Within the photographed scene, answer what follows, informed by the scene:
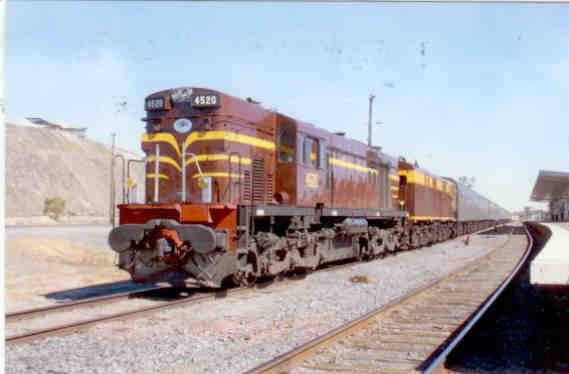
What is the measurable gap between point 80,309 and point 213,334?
2.96 metres

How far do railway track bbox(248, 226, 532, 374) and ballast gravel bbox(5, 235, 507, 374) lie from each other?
420mm

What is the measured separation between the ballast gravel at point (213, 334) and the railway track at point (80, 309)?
15 cm

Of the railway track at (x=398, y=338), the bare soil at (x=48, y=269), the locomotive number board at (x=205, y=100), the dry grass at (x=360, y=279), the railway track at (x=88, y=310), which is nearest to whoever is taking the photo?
the railway track at (x=398, y=338)

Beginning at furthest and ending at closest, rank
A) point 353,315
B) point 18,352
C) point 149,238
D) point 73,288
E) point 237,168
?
point 73,288 → point 237,168 → point 149,238 → point 353,315 → point 18,352

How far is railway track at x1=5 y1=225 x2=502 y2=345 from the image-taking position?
7.59 metres

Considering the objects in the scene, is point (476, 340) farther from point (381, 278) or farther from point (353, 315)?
point (381, 278)

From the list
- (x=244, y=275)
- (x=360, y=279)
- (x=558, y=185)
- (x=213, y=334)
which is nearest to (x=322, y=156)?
(x=360, y=279)

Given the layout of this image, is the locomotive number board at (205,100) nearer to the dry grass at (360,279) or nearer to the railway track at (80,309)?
the railway track at (80,309)

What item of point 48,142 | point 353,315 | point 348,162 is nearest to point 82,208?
point 48,142

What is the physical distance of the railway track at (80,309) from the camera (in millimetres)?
7590

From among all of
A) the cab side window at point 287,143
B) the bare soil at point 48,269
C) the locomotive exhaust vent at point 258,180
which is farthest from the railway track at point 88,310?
the cab side window at point 287,143

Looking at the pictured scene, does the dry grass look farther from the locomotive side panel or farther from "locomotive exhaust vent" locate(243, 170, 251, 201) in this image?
the locomotive side panel

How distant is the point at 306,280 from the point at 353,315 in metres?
3.86

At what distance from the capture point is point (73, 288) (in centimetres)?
1270
